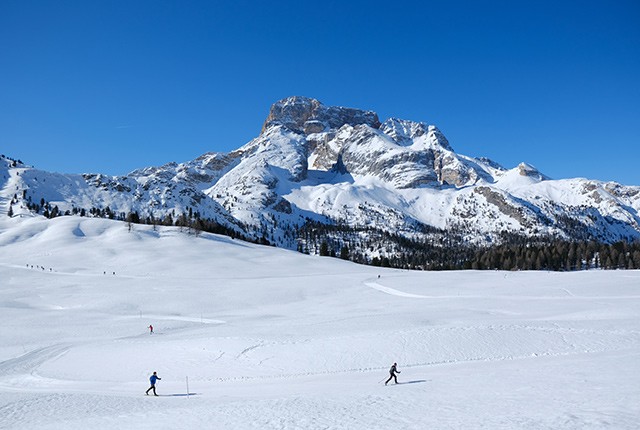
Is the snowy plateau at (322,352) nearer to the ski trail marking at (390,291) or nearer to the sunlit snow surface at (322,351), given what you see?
the sunlit snow surface at (322,351)

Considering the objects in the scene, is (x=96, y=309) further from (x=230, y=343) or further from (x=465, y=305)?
(x=465, y=305)

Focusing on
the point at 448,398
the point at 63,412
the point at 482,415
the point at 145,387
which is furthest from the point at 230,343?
the point at 482,415

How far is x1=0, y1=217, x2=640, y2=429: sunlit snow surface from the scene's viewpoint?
57.3 feet

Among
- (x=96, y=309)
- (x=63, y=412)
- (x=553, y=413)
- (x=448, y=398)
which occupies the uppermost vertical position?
(x=553, y=413)

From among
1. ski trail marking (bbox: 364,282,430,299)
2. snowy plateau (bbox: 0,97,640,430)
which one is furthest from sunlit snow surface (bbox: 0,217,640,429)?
ski trail marking (bbox: 364,282,430,299)

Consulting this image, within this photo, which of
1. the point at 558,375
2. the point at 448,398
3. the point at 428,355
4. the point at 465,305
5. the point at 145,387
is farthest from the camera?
the point at 465,305

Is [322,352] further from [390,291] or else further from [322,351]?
[390,291]

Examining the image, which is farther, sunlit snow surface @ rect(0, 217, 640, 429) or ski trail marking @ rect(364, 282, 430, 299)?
ski trail marking @ rect(364, 282, 430, 299)

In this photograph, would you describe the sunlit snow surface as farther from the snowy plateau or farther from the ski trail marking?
the ski trail marking

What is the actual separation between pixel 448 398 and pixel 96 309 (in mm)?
53177

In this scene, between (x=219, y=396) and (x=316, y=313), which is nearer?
(x=219, y=396)

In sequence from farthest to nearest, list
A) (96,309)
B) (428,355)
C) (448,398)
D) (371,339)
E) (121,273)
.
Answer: (121,273) < (96,309) < (371,339) < (428,355) < (448,398)

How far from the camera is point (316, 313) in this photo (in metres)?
51.0

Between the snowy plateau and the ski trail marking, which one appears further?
the ski trail marking
